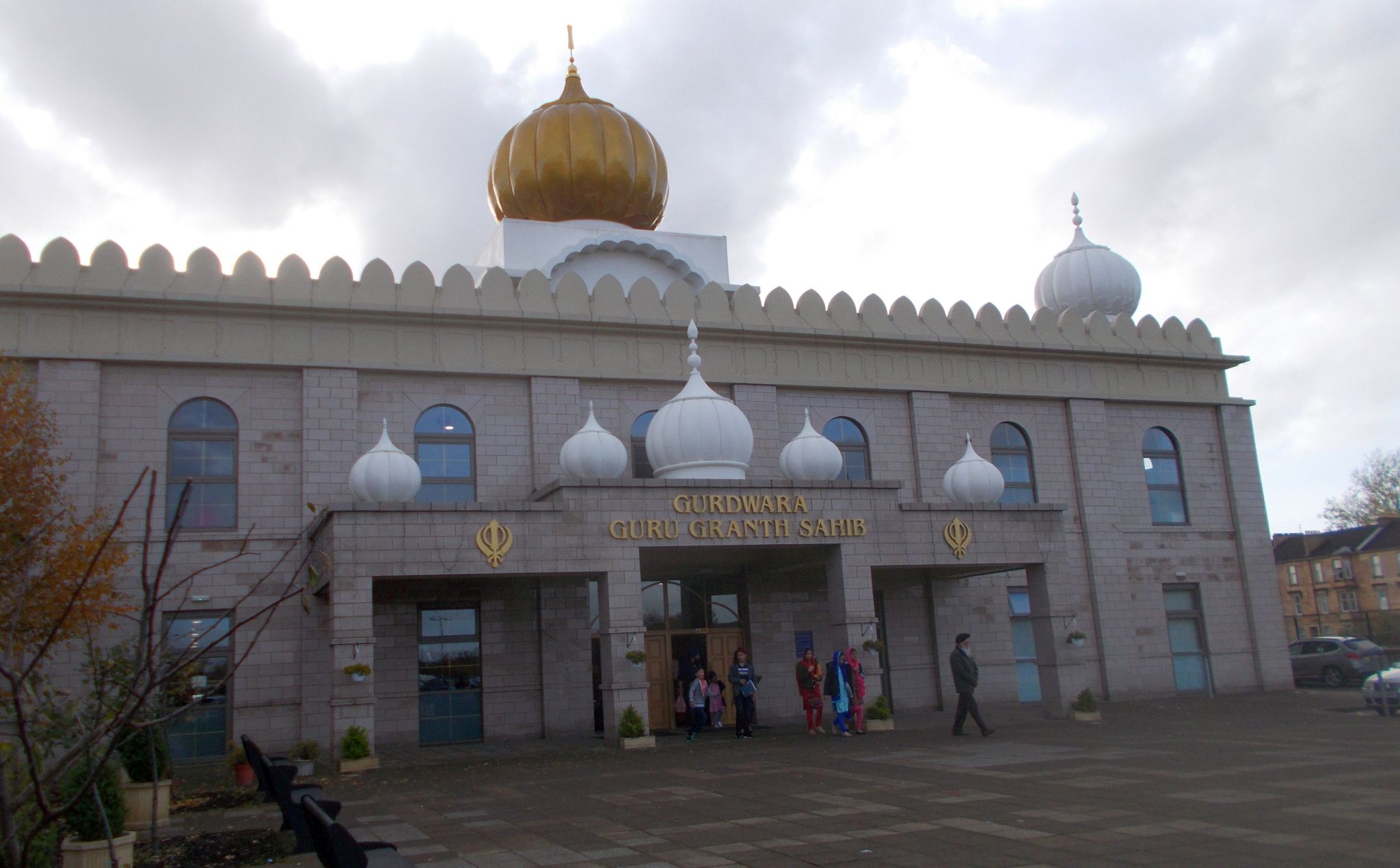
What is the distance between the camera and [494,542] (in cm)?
1794

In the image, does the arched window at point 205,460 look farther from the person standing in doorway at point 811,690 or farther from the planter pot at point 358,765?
the person standing in doorway at point 811,690

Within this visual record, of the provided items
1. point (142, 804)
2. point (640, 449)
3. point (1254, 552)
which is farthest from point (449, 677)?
point (1254, 552)

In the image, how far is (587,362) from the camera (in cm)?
2275

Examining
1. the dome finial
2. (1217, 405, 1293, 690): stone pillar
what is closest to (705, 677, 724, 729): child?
the dome finial

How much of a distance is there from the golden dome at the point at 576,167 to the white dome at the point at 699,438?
7.27 m

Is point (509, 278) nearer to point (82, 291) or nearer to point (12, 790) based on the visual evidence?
point (82, 291)

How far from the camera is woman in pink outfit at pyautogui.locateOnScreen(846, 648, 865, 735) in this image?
1923cm

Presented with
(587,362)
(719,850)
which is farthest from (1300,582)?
(719,850)

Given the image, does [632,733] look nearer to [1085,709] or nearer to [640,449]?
[640,449]

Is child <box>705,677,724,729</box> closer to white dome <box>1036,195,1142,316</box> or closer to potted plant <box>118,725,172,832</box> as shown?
potted plant <box>118,725,172,832</box>

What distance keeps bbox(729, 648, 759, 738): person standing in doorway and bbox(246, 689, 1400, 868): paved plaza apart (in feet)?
1.81

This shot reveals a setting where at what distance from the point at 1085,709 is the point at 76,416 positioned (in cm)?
1843

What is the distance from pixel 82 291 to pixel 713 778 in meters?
14.1

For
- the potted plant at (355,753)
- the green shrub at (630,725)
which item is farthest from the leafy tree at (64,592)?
the green shrub at (630,725)
